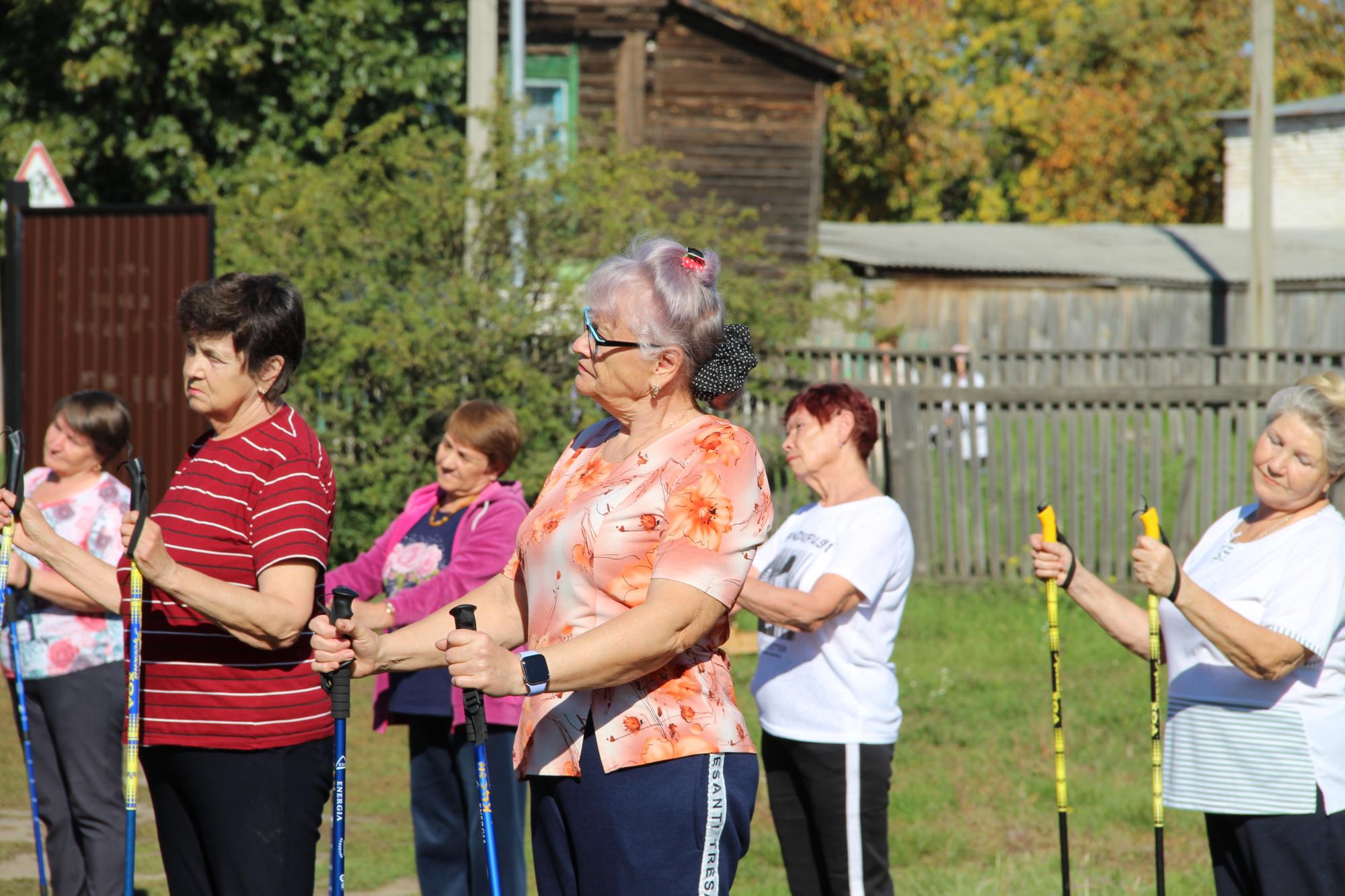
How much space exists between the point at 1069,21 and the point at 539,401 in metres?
30.0

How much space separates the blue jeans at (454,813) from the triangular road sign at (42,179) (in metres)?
6.03

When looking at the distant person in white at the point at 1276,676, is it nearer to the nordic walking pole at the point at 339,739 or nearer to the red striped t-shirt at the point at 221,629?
the nordic walking pole at the point at 339,739

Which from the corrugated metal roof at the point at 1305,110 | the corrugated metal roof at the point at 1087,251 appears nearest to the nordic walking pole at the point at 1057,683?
the corrugated metal roof at the point at 1087,251

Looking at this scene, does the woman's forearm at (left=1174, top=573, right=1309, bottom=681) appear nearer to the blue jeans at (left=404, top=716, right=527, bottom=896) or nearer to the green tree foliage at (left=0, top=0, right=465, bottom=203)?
the blue jeans at (left=404, top=716, right=527, bottom=896)

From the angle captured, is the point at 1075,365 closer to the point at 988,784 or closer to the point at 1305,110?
the point at 988,784

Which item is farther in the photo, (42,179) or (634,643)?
(42,179)

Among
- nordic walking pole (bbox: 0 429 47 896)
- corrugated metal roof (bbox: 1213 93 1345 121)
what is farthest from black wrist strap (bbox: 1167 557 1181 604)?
corrugated metal roof (bbox: 1213 93 1345 121)

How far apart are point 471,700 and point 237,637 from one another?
720mm

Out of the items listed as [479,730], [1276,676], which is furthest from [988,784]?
[479,730]

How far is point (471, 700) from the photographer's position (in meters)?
2.86

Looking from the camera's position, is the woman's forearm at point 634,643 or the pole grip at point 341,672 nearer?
the woman's forearm at point 634,643

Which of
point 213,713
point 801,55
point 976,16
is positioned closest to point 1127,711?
point 213,713

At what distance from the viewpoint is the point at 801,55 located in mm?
19234

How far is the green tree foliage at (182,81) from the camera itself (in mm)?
14406
